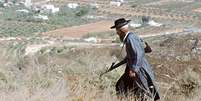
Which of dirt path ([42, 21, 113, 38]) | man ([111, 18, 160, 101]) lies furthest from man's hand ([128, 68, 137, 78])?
dirt path ([42, 21, 113, 38])

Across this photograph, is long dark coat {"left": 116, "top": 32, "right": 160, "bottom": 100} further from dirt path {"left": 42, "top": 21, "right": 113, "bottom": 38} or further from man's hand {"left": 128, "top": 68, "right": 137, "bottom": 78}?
dirt path {"left": 42, "top": 21, "right": 113, "bottom": 38}

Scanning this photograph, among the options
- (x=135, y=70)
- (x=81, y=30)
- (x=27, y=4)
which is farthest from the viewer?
(x=27, y=4)

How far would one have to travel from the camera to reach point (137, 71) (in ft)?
22.7

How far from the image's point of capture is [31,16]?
294ft

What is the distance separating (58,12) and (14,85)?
93595 mm

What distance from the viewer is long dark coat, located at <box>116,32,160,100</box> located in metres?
6.87

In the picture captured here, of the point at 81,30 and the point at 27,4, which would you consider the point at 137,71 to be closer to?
the point at 81,30

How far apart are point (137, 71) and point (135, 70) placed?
0.05m

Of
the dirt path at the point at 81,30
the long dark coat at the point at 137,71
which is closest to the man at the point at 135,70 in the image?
the long dark coat at the point at 137,71

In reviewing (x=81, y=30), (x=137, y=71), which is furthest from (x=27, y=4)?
(x=137, y=71)

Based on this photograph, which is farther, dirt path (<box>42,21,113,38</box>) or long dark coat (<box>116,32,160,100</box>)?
dirt path (<box>42,21,113,38</box>)

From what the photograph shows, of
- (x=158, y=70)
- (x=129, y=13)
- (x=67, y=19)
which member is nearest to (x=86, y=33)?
(x=67, y=19)

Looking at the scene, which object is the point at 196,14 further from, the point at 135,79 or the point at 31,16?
the point at 135,79

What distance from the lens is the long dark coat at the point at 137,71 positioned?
687 cm
